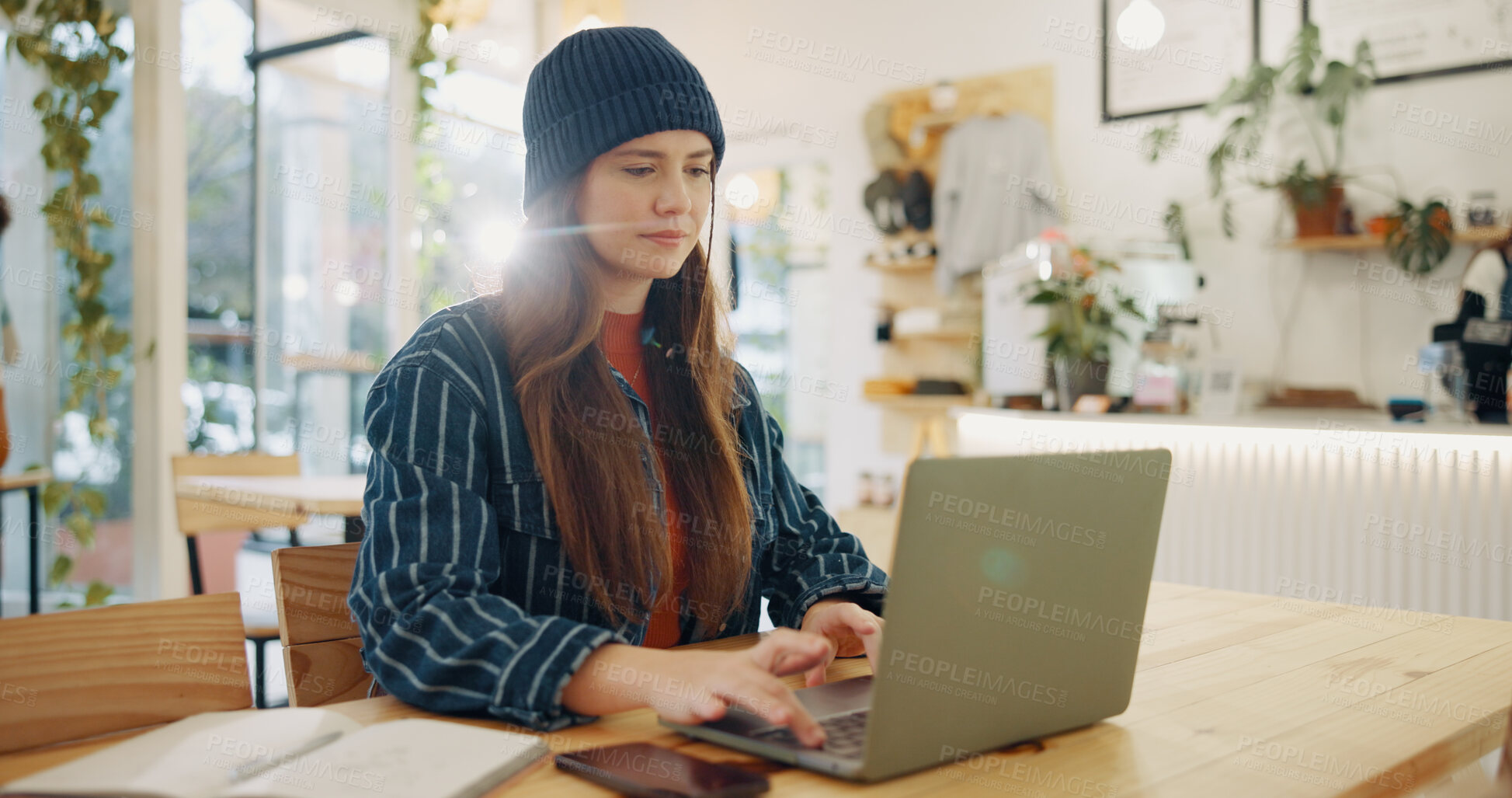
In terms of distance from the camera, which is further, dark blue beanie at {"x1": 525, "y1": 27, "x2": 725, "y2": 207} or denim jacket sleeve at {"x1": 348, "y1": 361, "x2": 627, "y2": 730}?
dark blue beanie at {"x1": 525, "y1": 27, "x2": 725, "y2": 207}

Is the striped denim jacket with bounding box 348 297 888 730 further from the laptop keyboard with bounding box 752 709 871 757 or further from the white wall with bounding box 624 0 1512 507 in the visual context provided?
the white wall with bounding box 624 0 1512 507

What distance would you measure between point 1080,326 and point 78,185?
10.8 ft

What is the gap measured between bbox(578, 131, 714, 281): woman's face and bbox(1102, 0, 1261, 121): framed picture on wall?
3.59 metres

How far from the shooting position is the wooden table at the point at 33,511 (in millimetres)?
3097

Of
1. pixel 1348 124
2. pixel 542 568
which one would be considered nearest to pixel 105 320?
pixel 542 568

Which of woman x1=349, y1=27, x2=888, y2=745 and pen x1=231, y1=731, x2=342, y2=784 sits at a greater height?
woman x1=349, y1=27, x2=888, y2=745

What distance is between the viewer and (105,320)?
3.40 m

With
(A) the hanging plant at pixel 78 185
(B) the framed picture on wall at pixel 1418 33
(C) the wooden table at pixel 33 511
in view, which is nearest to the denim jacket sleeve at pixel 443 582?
(C) the wooden table at pixel 33 511

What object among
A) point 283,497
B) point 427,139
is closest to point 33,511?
point 283,497

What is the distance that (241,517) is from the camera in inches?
103

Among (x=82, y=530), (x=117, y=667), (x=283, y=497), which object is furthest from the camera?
(x=82, y=530)

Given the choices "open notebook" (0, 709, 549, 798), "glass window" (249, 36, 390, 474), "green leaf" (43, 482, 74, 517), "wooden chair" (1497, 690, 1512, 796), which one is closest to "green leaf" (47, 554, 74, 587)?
"green leaf" (43, 482, 74, 517)

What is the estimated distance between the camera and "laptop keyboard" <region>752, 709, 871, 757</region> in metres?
0.74

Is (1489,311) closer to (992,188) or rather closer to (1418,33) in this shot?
(1418,33)
